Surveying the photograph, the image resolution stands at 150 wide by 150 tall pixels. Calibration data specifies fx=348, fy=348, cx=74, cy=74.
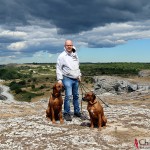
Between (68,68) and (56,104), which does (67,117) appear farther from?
(68,68)

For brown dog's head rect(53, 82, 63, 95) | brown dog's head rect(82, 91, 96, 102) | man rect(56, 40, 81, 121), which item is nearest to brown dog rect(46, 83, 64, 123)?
brown dog's head rect(53, 82, 63, 95)

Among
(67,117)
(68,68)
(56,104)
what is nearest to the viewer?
(56,104)

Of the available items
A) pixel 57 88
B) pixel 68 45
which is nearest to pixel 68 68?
pixel 68 45

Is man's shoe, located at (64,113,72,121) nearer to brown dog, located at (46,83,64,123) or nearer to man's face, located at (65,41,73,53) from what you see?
brown dog, located at (46,83,64,123)

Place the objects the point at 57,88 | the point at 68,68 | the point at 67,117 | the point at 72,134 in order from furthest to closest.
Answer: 1. the point at 67,117
2. the point at 68,68
3. the point at 57,88
4. the point at 72,134

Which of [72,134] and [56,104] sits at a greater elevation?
[56,104]

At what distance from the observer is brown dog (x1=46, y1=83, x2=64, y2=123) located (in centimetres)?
1550

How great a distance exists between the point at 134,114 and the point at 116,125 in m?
3.35

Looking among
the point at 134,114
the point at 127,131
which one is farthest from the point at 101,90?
the point at 127,131

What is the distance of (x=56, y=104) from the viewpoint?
1593cm

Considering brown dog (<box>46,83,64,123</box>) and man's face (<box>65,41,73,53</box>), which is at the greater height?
man's face (<box>65,41,73,53</box>)

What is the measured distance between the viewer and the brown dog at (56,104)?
15.5 meters

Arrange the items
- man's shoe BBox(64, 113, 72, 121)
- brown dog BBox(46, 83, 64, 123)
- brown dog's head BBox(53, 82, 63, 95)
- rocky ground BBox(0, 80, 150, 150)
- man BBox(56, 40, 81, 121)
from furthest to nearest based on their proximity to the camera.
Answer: man's shoe BBox(64, 113, 72, 121) < man BBox(56, 40, 81, 121) < brown dog BBox(46, 83, 64, 123) < brown dog's head BBox(53, 82, 63, 95) < rocky ground BBox(0, 80, 150, 150)

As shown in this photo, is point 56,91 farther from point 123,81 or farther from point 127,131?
point 123,81
